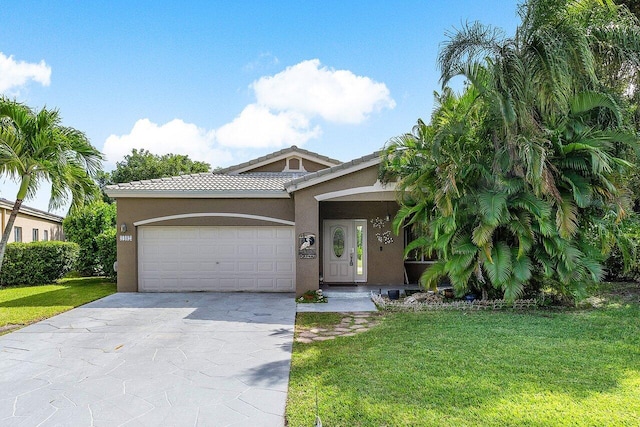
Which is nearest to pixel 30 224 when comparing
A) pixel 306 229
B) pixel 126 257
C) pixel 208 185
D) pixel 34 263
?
pixel 34 263

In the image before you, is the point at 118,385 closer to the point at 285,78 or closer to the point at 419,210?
the point at 419,210

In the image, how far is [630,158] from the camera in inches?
405

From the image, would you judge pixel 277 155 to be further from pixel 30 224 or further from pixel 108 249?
pixel 30 224

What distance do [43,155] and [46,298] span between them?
18.6 feet

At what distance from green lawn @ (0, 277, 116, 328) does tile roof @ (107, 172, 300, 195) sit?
3565 millimetres

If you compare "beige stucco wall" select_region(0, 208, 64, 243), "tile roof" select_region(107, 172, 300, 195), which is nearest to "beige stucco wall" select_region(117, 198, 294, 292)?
"tile roof" select_region(107, 172, 300, 195)

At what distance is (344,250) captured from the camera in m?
15.2

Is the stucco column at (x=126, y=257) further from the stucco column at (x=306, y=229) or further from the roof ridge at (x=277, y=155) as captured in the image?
the stucco column at (x=306, y=229)

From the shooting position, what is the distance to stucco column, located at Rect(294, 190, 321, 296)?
1201 cm

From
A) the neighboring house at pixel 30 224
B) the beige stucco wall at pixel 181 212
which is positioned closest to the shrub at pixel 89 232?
the neighboring house at pixel 30 224

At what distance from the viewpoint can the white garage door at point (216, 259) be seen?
1341 cm

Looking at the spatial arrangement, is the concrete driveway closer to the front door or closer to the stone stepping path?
Result: the stone stepping path

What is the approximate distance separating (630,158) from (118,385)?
1232 centimetres

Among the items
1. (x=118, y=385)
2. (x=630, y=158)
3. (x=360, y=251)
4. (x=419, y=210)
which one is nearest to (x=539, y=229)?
(x=419, y=210)
